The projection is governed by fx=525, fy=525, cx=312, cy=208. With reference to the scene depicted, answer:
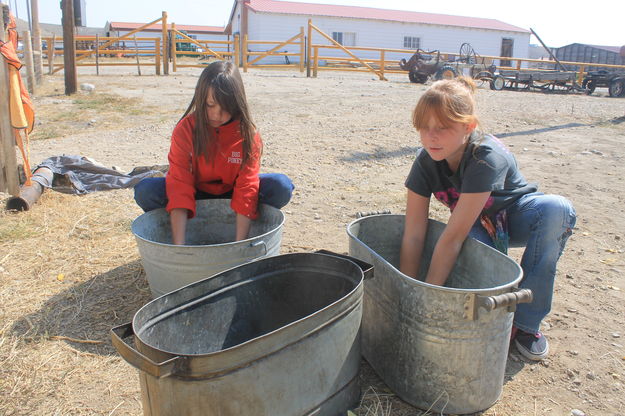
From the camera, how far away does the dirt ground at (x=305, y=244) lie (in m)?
2.00

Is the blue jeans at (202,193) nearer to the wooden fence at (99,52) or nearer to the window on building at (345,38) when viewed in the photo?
the wooden fence at (99,52)

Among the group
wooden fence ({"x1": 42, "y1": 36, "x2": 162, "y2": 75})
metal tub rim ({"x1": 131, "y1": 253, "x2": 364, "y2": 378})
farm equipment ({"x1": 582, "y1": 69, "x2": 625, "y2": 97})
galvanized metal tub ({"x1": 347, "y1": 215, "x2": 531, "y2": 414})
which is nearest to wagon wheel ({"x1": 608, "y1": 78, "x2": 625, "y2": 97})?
farm equipment ({"x1": 582, "y1": 69, "x2": 625, "y2": 97})

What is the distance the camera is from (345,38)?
33.1 m

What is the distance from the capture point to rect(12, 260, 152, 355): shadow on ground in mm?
2316

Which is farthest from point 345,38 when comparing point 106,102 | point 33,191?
point 33,191

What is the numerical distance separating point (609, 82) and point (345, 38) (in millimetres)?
19040

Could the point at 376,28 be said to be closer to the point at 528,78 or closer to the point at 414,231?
the point at 528,78

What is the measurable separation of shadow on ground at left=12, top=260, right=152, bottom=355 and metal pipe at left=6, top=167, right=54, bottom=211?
1.36m

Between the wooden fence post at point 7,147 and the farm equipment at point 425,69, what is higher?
the farm equipment at point 425,69

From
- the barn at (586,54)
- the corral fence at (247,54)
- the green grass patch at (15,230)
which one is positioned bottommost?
the green grass patch at (15,230)

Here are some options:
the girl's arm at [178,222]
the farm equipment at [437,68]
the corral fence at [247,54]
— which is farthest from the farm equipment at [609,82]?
the girl's arm at [178,222]

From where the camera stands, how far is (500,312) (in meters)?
1.73

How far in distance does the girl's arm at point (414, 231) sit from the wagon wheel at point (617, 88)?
1733 centimetres

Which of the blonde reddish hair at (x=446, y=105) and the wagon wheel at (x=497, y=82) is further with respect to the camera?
the wagon wheel at (x=497, y=82)
